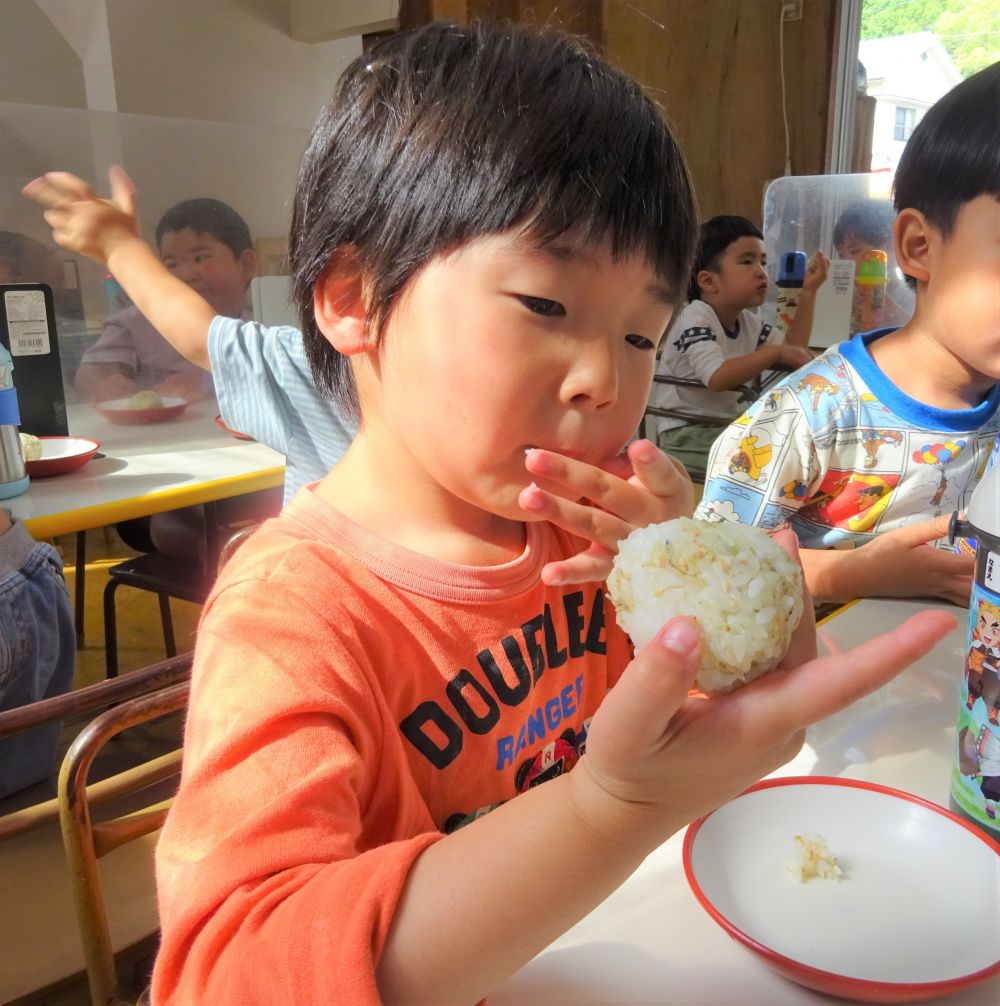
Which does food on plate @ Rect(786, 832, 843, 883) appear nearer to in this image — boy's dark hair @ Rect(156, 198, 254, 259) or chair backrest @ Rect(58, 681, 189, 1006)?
chair backrest @ Rect(58, 681, 189, 1006)

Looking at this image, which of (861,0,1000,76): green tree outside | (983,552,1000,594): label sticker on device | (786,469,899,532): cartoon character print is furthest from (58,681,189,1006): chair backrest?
(861,0,1000,76): green tree outside

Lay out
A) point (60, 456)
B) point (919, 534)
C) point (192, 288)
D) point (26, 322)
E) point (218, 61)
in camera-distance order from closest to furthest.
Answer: point (919, 534) < point (60, 456) < point (26, 322) < point (192, 288) < point (218, 61)

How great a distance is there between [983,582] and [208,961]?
584mm

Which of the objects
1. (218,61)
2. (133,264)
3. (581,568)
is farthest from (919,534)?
(218,61)

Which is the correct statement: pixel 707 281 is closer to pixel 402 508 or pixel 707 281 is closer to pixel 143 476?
pixel 143 476

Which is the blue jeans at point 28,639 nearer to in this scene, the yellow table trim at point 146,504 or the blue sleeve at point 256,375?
the yellow table trim at point 146,504

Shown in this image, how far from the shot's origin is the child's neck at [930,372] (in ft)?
4.36

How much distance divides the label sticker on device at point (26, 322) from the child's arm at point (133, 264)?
0.25 metres

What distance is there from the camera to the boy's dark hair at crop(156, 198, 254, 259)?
288 centimetres

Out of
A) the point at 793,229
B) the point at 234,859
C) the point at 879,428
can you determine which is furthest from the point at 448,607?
the point at 793,229

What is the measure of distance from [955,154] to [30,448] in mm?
1918

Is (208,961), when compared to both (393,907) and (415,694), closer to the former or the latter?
(393,907)

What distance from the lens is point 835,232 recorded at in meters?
3.60

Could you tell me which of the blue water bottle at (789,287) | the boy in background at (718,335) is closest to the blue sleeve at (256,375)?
the boy in background at (718,335)
